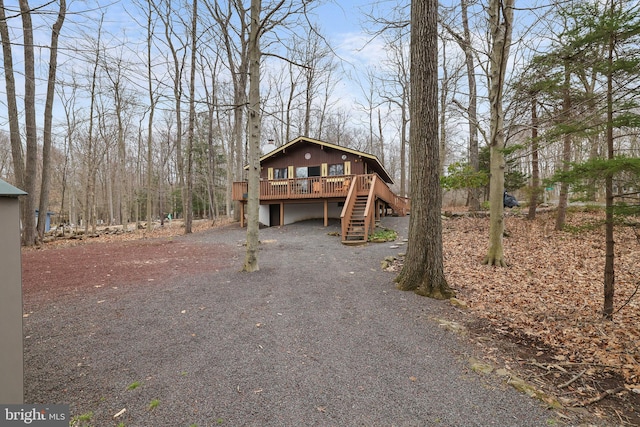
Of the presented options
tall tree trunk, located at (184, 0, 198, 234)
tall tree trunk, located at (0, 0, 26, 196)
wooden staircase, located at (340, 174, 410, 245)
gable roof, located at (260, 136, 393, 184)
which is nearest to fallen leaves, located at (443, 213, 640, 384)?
wooden staircase, located at (340, 174, 410, 245)

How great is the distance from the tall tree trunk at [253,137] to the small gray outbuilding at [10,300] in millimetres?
4450

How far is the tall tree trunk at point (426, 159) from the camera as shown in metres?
5.12

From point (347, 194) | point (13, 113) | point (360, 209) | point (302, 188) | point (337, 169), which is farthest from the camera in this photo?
point (337, 169)

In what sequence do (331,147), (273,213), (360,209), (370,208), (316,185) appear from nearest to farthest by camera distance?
(370,208)
(360,209)
(316,185)
(331,147)
(273,213)

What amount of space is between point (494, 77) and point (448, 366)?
6783mm

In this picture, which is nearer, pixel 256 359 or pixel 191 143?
pixel 256 359

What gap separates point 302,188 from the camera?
14.6 metres

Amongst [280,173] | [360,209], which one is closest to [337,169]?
[280,173]

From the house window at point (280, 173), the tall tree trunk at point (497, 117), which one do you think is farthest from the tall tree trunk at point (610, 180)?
the house window at point (280, 173)

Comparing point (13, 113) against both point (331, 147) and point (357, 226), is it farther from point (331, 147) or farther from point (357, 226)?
point (357, 226)

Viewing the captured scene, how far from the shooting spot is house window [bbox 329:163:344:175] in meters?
15.7

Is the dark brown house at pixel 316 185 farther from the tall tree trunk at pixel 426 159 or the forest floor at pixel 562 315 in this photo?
the tall tree trunk at pixel 426 159

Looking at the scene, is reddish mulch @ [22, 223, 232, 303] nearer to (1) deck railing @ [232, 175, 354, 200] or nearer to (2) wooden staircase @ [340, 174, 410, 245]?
(2) wooden staircase @ [340, 174, 410, 245]

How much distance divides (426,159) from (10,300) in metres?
5.30
